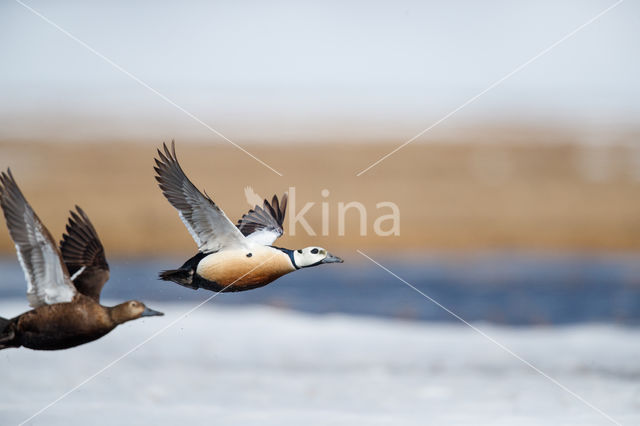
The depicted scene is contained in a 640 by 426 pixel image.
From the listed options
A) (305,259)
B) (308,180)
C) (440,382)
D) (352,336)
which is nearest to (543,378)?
(440,382)

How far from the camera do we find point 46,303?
7551mm

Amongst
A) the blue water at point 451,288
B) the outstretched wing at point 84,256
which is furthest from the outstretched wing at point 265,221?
the blue water at point 451,288

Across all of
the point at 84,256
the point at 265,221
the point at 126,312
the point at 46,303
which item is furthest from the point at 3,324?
the point at 265,221

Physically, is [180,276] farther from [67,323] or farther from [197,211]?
[67,323]

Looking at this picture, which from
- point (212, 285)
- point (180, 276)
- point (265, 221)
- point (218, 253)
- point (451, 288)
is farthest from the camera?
point (451, 288)

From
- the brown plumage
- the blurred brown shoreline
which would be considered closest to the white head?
the brown plumage

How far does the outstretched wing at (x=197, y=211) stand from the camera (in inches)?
316

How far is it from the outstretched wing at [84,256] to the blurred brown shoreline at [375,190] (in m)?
9.71

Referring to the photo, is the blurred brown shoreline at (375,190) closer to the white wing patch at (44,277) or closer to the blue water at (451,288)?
the blue water at (451,288)

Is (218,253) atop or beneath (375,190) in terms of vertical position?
beneath

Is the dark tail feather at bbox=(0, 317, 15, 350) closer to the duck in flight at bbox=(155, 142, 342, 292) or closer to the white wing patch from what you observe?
the white wing patch

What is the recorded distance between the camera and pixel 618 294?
17812 mm

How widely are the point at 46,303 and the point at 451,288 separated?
37.5 feet

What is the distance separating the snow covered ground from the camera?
1052 centimetres
